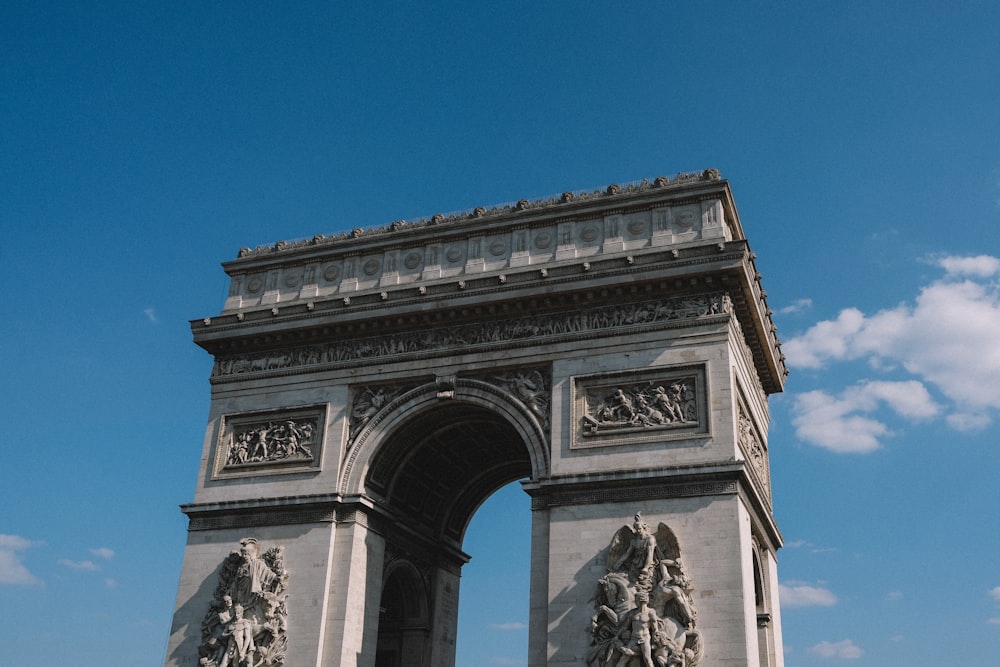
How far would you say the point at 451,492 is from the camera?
3108 centimetres

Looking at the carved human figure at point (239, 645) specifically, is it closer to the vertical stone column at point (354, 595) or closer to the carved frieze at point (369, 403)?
the vertical stone column at point (354, 595)

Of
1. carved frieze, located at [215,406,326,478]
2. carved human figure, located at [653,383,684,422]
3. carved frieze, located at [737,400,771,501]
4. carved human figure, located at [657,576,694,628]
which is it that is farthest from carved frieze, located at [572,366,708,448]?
carved frieze, located at [215,406,326,478]

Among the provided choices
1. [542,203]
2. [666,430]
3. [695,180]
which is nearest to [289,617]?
[666,430]

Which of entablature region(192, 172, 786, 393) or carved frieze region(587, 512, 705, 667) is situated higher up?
entablature region(192, 172, 786, 393)

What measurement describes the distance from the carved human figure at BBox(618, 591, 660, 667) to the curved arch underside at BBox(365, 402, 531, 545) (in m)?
6.86

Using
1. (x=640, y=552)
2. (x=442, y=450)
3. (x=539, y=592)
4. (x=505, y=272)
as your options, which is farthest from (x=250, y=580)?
(x=505, y=272)

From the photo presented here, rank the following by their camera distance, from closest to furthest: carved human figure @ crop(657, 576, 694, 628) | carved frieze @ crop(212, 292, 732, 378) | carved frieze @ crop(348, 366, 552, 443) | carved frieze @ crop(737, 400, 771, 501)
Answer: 1. carved human figure @ crop(657, 576, 694, 628)
2. carved frieze @ crop(212, 292, 732, 378)
3. carved frieze @ crop(737, 400, 771, 501)
4. carved frieze @ crop(348, 366, 552, 443)

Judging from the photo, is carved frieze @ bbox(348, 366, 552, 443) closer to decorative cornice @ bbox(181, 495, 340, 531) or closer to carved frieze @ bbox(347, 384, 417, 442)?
carved frieze @ bbox(347, 384, 417, 442)

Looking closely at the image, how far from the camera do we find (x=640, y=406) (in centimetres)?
2425

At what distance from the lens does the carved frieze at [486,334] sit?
24.9m

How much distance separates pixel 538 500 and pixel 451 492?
7188 mm

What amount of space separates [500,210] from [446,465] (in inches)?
307

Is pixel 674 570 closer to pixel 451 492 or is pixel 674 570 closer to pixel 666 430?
pixel 666 430

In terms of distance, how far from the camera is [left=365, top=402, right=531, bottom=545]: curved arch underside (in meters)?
27.1
